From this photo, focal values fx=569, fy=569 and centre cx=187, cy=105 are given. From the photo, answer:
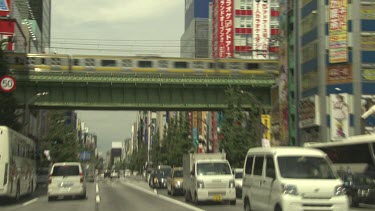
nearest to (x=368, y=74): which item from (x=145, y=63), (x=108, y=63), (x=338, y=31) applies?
(x=338, y=31)

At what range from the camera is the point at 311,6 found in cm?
5234

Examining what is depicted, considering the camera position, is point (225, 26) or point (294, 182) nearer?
point (294, 182)

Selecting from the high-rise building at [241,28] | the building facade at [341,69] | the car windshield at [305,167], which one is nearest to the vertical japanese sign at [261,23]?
the high-rise building at [241,28]

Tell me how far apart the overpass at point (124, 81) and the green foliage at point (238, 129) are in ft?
6.45

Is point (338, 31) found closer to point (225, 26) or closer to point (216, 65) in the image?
point (216, 65)

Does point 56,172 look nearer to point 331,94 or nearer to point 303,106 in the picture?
point 331,94

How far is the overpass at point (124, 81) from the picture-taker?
4922 cm

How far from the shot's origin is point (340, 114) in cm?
4603

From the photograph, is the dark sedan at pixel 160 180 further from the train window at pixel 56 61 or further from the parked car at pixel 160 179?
the train window at pixel 56 61

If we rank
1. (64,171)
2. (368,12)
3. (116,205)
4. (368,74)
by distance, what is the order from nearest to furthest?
(116,205) < (64,171) < (368,74) < (368,12)

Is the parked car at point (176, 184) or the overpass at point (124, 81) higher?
the overpass at point (124, 81)

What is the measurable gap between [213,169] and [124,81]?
2675cm

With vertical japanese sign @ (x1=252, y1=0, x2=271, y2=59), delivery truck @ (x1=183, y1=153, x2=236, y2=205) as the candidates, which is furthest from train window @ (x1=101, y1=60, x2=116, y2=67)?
vertical japanese sign @ (x1=252, y1=0, x2=271, y2=59)

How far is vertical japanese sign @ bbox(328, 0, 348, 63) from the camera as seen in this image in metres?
47.8
